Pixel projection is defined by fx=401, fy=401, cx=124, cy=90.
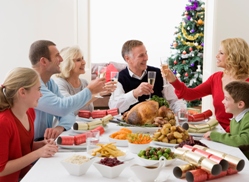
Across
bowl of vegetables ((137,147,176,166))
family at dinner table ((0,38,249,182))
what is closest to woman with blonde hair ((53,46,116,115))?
family at dinner table ((0,38,249,182))

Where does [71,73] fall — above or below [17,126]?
above

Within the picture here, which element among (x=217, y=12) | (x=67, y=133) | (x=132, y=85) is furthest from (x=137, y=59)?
(x=217, y=12)

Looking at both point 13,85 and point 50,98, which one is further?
point 50,98

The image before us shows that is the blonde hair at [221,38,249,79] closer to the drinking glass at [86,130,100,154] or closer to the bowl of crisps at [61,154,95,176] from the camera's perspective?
the drinking glass at [86,130,100,154]

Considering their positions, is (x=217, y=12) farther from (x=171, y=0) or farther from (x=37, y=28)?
(x=171, y=0)

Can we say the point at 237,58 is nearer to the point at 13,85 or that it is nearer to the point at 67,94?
the point at 67,94

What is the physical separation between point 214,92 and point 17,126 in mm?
1617

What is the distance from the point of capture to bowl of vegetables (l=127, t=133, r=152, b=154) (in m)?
1.90

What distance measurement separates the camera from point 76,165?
156 centimetres

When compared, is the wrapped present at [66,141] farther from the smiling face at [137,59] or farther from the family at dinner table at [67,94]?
the smiling face at [137,59]

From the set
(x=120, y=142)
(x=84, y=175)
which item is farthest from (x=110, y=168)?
(x=120, y=142)

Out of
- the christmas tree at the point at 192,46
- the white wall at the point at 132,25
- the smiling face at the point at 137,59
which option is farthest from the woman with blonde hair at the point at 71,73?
the white wall at the point at 132,25

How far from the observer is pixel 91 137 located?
198 cm

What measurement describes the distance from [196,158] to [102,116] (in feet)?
4.00
